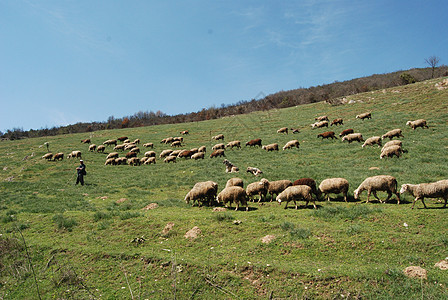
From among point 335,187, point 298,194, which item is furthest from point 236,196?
point 335,187

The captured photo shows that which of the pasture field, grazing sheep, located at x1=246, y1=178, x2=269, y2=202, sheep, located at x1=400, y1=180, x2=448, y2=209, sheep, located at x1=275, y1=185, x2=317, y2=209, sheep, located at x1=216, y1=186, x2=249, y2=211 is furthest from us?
grazing sheep, located at x1=246, y1=178, x2=269, y2=202

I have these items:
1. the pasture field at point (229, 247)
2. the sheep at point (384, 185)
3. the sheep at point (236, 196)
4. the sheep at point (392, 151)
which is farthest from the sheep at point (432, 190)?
the sheep at point (392, 151)

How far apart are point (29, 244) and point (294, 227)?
10633mm

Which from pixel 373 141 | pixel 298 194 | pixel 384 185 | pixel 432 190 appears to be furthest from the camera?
pixel 373 141

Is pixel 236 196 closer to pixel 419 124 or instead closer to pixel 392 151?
pixel 392 151

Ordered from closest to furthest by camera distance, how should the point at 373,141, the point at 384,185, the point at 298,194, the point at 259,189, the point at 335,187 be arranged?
the point at 384,185 < the point at 298,194 < the point at 335,187 < the point at 259,189 < the point at 373,141

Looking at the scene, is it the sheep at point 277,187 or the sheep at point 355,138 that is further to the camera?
the sheep at point 355,138

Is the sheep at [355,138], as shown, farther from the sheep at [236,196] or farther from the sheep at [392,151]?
the sheep at [236,196]

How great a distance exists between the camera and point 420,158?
703 inches

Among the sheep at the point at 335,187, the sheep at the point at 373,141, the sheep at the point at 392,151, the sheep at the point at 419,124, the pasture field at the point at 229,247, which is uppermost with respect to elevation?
the sheep at the point at 419,124

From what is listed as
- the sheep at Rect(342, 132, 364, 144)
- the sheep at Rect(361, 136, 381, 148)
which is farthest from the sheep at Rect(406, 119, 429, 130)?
the sheep at Rect(361, 136, 381, 148)

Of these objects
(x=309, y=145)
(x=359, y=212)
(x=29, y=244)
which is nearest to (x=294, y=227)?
(x=359, y=212)

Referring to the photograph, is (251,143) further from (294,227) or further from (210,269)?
(210,269)

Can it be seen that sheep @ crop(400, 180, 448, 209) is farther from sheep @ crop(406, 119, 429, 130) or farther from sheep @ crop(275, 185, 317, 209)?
sheep @ crop(406, 119, 429, 130)
